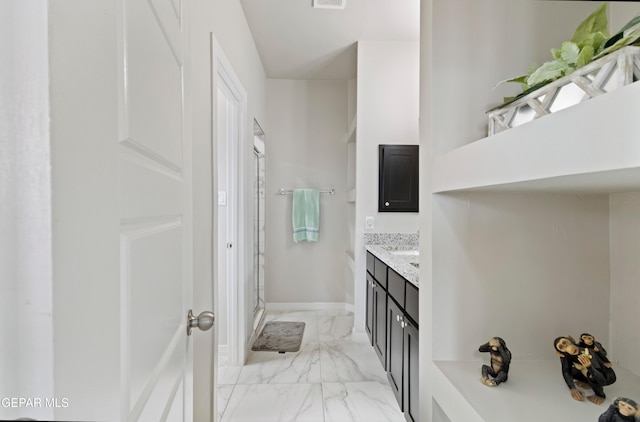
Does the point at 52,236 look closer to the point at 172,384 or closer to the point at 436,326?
the point at 172,384

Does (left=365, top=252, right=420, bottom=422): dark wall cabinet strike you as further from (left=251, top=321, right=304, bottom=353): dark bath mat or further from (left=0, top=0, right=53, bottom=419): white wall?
(left=0, top=0, right=53, bottom=419): white wall

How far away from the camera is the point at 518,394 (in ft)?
3.22

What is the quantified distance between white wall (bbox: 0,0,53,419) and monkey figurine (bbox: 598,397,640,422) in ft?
3.32

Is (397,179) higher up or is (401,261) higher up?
(397,179)

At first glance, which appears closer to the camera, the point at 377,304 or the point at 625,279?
the point at 625,279

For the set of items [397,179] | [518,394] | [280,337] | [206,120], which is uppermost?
[206,120]

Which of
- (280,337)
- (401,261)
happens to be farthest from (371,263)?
(280,337)

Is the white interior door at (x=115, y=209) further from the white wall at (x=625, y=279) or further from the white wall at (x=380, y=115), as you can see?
the white wall at (x=380, y=115)

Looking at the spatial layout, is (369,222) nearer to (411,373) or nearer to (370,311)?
(370,311)

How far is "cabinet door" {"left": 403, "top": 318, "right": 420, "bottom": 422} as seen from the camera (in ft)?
5.00

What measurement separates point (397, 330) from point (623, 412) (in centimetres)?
123

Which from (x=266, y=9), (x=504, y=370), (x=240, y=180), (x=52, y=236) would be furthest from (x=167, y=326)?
(x=266, y=9)

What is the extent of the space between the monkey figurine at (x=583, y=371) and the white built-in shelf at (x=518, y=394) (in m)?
0.02

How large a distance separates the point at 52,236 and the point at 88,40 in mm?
252
